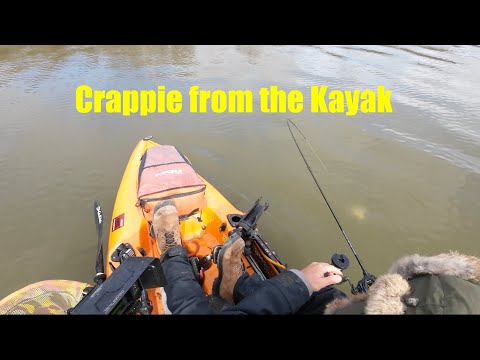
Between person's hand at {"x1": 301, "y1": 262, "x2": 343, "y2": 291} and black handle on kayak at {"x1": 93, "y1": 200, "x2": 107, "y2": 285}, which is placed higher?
person's hand at {"x1": 301, "y1": 262, "x2": 343, "y2": 291}

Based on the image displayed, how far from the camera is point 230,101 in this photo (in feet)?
25.8

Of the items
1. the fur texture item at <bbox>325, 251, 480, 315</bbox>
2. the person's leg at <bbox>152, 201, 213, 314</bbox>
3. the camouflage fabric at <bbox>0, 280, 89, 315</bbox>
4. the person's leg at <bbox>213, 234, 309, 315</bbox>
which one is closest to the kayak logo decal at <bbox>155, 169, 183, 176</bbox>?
the person's leg at <bbox>152, 201, 213, 314</bbox>

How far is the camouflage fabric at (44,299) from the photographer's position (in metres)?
2.45

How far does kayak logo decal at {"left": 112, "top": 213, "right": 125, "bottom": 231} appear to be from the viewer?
334cm

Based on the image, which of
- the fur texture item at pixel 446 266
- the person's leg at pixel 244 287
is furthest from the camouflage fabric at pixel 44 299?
the fur texture item at pixel 446 266

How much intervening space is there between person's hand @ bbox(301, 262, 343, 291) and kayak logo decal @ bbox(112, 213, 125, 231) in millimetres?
2095

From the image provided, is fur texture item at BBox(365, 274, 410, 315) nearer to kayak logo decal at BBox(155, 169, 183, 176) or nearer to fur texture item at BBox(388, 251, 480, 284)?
fur texture item at BBox(388, 251, 480, 284)

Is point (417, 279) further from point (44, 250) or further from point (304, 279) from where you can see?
point (44, 250)

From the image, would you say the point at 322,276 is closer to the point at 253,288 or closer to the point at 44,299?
the point at 253,288

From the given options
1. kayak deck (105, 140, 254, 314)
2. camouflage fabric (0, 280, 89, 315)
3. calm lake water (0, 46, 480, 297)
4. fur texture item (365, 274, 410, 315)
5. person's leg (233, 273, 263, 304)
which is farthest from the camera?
calm lake water (0, 46, 480, 297)

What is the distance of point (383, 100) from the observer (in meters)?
7.70
